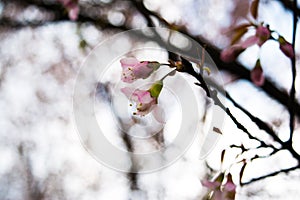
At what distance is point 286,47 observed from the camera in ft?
2.60

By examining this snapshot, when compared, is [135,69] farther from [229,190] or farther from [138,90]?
[229,190]

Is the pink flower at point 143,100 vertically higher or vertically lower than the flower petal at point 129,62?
lower

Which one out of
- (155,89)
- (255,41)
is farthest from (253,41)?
(155,89)

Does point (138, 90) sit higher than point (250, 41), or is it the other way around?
point (250, 41)

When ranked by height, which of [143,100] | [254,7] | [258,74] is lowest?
[143,100]

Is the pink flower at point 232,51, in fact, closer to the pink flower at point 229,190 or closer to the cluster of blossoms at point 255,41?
the cluster of blossoms at point 255,41

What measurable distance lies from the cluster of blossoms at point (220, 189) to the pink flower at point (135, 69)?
0.26 m

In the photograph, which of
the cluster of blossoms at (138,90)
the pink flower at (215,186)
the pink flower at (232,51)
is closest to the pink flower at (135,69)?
the cluster of blossoms at (138,90)

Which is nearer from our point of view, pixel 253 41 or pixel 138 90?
pixel 253 41

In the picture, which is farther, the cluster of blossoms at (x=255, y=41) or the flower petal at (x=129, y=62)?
the flower petal at (x=129, y=62)

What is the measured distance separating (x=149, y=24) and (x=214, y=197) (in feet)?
3.78

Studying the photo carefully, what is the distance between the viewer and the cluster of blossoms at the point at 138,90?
870 millimetres

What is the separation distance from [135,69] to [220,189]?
1.01ft

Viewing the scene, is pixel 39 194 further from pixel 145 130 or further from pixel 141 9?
pixel 145 130
